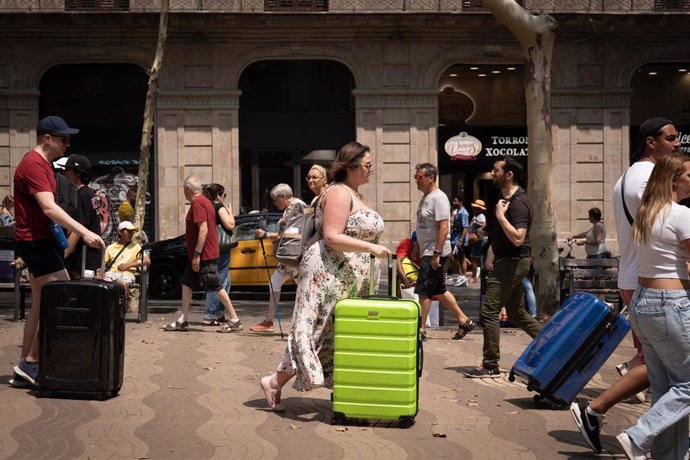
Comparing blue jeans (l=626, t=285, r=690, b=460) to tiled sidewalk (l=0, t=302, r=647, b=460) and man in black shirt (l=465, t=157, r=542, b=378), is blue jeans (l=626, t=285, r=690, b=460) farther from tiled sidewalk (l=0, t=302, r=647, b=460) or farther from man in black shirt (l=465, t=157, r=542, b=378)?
man in black shirt (l=465, t=157, r=542, b=378)

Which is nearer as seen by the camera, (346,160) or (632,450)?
(632,450)

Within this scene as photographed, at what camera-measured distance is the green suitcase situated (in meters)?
8.05

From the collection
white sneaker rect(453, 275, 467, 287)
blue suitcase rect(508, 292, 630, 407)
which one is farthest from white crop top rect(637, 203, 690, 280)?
white sneaker rect(453, 275, 467, 287)

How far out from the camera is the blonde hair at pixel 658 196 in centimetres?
668

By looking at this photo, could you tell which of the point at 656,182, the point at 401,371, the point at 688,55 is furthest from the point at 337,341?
the point at 688,55

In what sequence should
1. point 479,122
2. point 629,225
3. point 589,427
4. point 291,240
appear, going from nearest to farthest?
point 589,427
point 629,225
point 291,240
point 479,122

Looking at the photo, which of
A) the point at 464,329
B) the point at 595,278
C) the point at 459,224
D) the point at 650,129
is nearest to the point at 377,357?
the point at 650,129

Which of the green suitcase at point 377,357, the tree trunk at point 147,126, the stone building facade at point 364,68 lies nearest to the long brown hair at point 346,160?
the green suitcase at point 377,357

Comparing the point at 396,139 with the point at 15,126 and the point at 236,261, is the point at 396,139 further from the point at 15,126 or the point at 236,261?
the point at 236,261

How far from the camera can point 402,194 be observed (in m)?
28.9

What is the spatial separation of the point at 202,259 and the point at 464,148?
1546 centimetres

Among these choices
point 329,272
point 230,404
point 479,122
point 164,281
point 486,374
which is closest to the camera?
point 329,272

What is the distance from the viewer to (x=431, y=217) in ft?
41.9

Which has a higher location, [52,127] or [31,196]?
[52,127]
